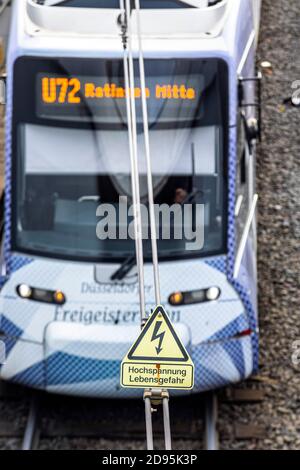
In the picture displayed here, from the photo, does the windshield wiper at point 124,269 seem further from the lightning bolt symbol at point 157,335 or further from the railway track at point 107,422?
the lightning bolt symbol at point 157,335

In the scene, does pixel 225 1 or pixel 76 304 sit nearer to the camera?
pixel 76 304

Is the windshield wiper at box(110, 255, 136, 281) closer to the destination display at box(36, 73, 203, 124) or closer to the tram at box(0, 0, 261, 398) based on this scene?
the tram at box(0, 0, 261, 398)

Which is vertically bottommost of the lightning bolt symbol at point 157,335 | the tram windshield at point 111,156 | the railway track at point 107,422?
the railway track at point 107,422

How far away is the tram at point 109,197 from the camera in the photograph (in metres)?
8.86

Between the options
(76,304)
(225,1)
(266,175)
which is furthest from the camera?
(266,175)

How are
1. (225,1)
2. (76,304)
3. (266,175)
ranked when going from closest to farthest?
(76,304) → (225,1) → (266,175)

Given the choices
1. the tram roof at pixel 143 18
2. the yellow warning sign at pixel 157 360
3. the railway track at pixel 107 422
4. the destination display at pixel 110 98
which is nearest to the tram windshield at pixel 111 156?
the destination display at pixel 110 98

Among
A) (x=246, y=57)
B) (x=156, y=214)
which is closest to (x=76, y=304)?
(x=156, y=214)

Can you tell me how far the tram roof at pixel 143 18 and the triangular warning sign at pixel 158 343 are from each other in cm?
382

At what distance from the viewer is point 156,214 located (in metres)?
8.93

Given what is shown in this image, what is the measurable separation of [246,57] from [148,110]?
65.2 inches

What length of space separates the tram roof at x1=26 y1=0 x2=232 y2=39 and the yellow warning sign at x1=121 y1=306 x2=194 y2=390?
3834 mm
